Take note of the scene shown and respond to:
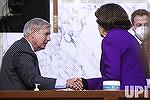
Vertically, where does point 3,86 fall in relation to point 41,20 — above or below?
below

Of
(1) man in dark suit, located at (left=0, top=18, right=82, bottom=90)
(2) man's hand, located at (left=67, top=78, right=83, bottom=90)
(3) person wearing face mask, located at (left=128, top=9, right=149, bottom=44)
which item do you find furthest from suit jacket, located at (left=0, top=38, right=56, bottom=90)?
(3) person wearing face mask, located at (left=128, top=9, right=149, bottom=44)

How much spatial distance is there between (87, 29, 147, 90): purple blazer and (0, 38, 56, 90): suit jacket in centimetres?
43

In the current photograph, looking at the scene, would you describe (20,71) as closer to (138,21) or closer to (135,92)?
(135,92)

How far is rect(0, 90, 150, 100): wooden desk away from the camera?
211 cm

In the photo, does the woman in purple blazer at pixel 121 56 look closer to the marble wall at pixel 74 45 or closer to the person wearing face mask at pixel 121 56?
the person wearing face mask at pixel 121 56

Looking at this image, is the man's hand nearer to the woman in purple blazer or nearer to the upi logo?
the woman in purple blazer

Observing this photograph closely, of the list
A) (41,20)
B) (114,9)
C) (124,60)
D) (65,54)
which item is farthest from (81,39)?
(124,60)

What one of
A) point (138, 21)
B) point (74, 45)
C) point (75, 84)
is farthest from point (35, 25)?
point (138, 21)

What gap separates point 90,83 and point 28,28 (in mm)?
600

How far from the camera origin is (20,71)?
8.85 feet

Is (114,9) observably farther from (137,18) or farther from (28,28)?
(28,28)

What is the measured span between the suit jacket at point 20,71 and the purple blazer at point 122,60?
427 millimetres

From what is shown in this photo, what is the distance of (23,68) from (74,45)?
69cm

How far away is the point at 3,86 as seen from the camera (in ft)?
8.74
